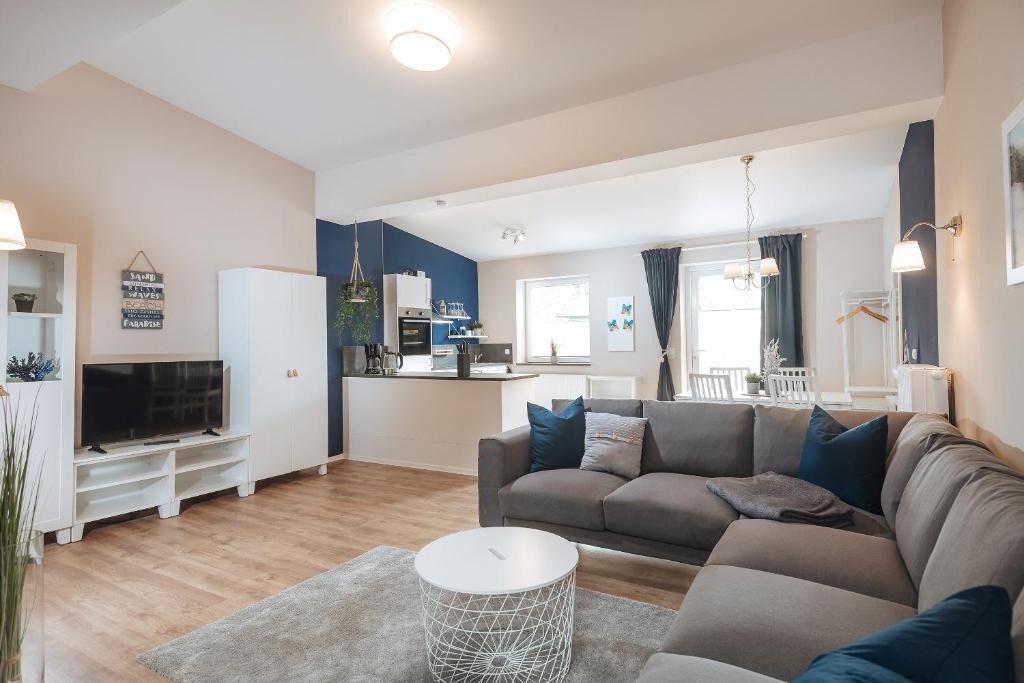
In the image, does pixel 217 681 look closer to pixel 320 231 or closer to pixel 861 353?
pixel 320 231

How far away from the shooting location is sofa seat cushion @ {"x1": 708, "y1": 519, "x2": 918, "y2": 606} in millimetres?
1724

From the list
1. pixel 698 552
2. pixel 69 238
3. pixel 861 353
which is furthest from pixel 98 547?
pixel 861 353

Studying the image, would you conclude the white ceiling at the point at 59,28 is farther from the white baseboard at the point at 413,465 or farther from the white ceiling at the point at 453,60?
the white baseboard at the point at 413,465

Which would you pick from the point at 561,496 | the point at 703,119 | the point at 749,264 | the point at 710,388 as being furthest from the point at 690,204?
the point at 561,496

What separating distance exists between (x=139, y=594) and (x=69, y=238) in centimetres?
254

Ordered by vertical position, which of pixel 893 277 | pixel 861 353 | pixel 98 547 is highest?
pixel 893 277

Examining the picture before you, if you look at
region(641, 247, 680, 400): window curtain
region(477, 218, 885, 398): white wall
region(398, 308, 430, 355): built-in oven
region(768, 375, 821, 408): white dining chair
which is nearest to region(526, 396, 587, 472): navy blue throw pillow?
region(768, 375, 821, 408): white dining chair

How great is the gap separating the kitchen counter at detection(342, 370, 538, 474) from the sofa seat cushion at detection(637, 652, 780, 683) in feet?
12.3

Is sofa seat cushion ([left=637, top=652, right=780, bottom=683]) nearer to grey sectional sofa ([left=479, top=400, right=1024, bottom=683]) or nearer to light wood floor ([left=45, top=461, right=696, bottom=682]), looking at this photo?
grey sectional sofa ([left=479, top=400, right=1024, bottom=683])

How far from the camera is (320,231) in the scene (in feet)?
18.6

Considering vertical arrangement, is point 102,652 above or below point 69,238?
below

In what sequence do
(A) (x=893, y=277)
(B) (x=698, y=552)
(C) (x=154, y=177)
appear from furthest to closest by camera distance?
(A) (x=893, y=277) < (C) (x=154, y=177) < (B) (x=698, y=552)

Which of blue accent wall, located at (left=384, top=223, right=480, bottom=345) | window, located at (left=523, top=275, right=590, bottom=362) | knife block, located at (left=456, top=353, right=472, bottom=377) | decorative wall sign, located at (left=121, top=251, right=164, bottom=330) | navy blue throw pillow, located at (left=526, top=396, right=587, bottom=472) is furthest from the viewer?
window, located at (left=523, top=275, right=590, bottom=362)

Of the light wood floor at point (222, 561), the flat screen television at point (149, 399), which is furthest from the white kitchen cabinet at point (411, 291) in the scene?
the light wood floor at point (222, 561)
